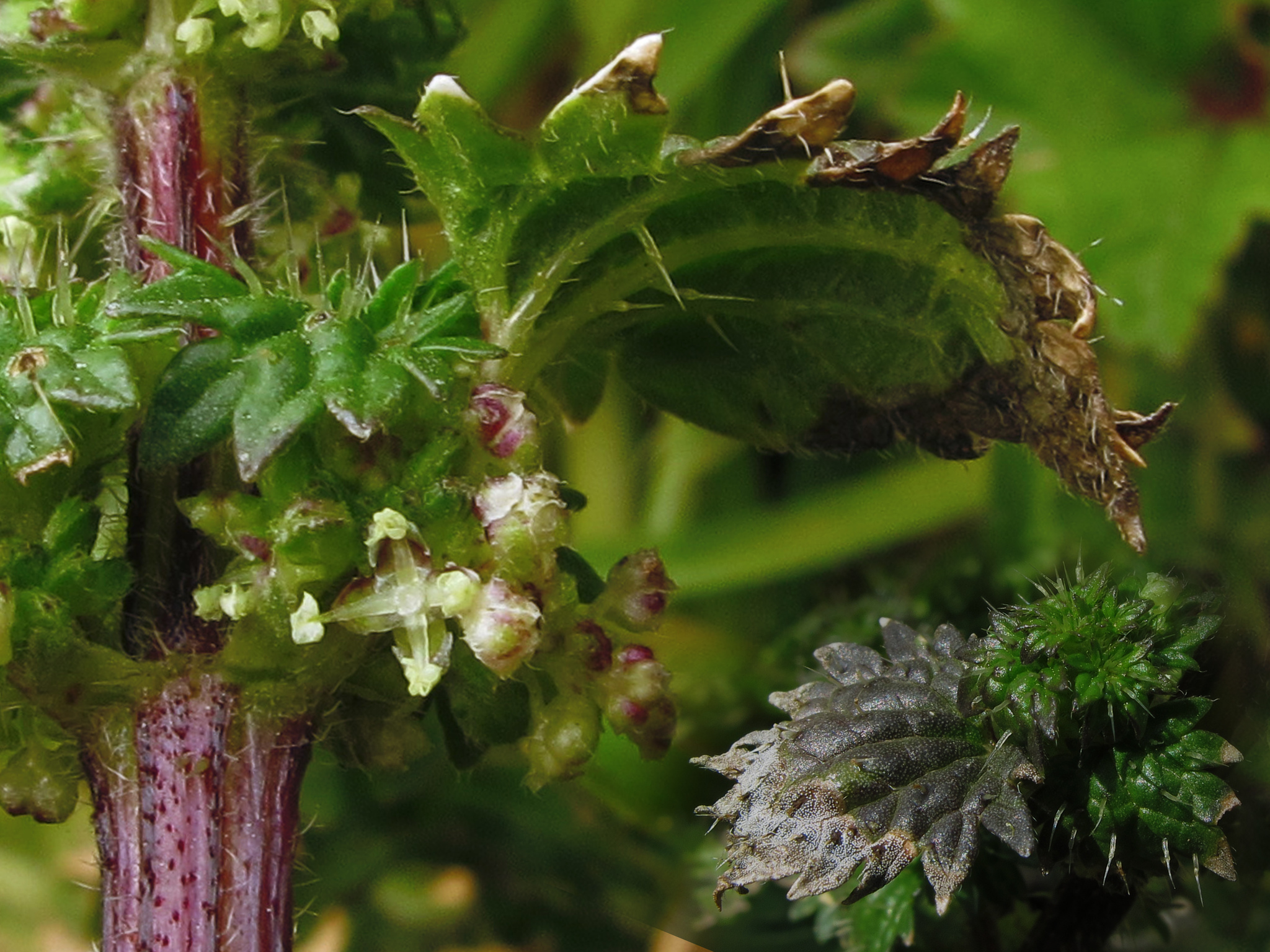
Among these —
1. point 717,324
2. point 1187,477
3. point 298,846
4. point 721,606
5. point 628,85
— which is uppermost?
point 628,85

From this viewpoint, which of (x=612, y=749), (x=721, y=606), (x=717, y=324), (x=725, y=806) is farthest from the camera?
(x=721, y=606)

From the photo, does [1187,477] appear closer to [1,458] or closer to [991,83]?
[991,83]

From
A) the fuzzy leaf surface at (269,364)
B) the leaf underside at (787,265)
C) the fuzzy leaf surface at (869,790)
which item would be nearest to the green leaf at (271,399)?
the fuzzy leaf surface at (269,364)

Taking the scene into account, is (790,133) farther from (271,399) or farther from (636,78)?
(271,399)

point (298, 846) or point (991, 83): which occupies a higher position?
point (298, 846)

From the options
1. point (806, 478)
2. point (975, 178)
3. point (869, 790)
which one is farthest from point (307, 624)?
point (806, 478)

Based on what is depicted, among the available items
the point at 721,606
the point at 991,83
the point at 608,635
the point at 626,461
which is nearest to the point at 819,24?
the point at 991,83
